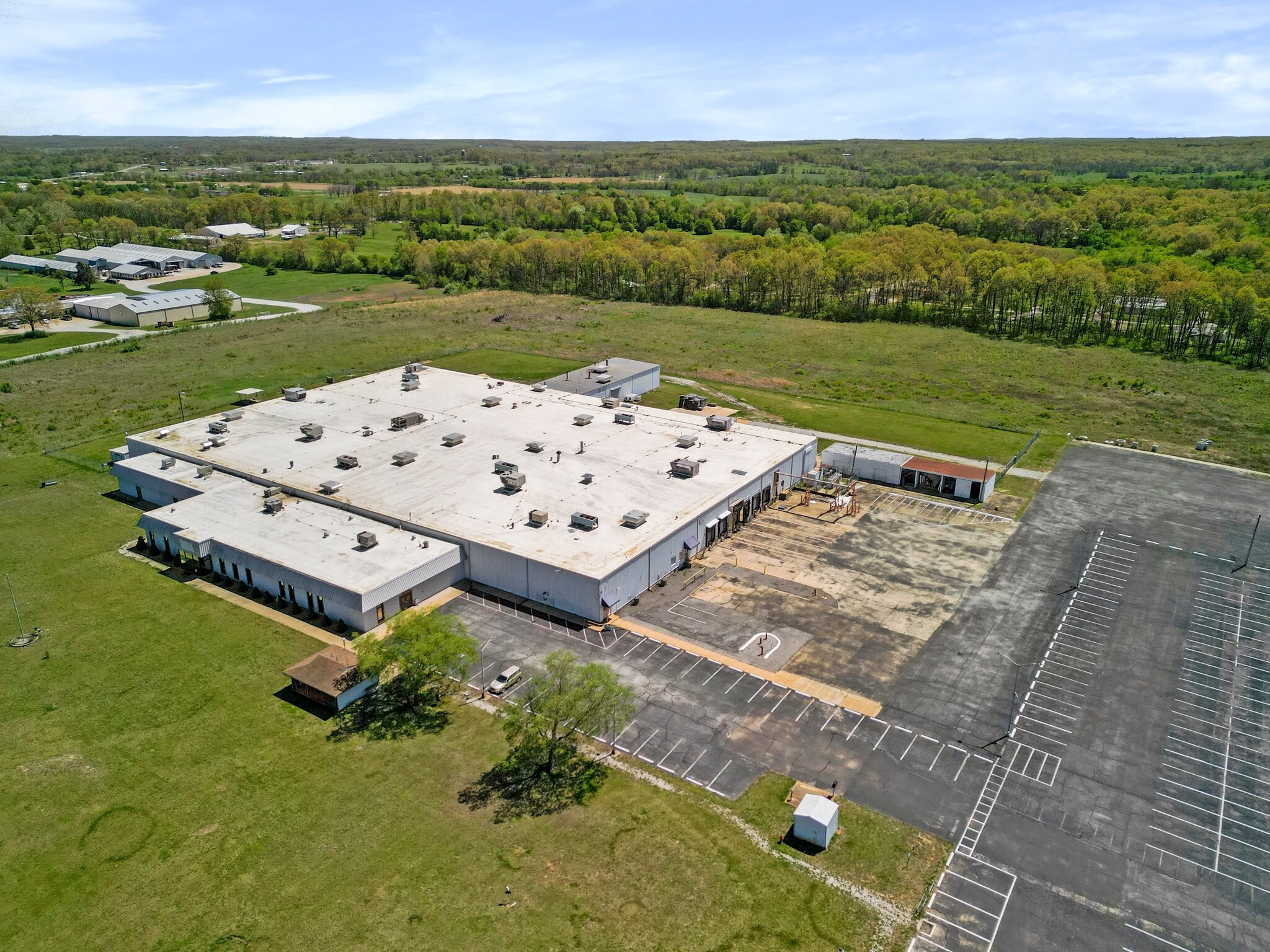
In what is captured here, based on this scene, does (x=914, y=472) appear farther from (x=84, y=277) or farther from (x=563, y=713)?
(x=84, y=277)

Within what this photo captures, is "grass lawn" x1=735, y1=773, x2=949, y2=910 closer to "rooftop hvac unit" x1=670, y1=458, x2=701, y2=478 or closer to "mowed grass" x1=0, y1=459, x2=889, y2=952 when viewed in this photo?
"mowed grass" x1=0, y1=459, x2=889, y2=952

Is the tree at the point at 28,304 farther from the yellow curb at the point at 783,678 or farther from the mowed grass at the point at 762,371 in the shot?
the yellow curb at the point at 783,678

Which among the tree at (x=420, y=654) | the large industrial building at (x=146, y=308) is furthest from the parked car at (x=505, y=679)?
the large industrial building at (x=146, y=308)

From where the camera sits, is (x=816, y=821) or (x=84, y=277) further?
(x=84, y=277)

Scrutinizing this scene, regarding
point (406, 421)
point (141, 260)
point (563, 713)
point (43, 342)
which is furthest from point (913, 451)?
point (141, 260)

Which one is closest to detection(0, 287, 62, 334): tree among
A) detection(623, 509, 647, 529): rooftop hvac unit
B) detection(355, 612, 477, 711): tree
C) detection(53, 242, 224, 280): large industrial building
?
detection(53, 242, 224, 280): large industrial building

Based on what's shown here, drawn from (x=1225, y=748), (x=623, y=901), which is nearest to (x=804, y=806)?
(x=623, y=901)
